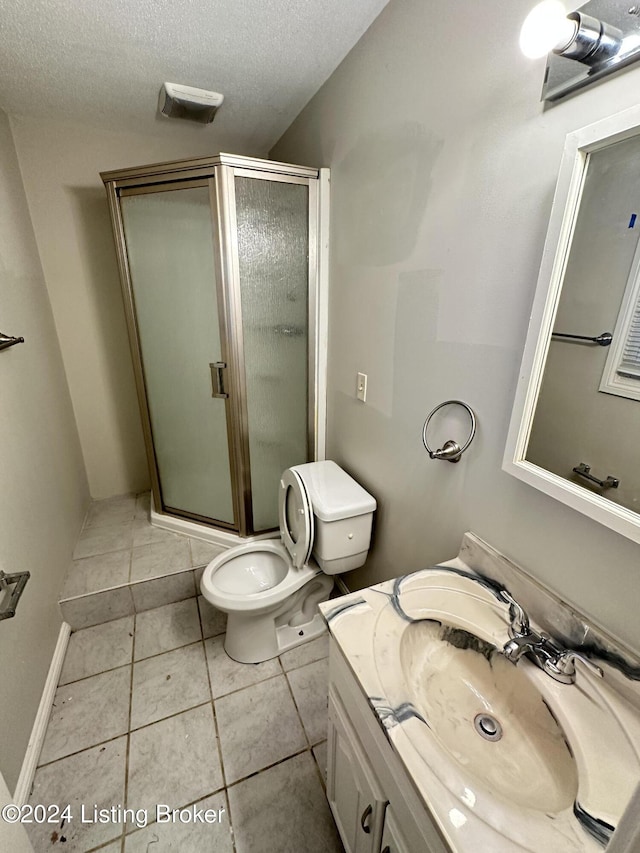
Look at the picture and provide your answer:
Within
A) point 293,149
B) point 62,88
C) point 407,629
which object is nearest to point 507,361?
point 407,629

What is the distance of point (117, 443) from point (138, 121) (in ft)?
5.86

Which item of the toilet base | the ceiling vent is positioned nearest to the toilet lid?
the toilet base

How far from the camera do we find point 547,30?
1.93 ft

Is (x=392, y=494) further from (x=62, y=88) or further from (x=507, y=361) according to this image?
(x=62, y=88)

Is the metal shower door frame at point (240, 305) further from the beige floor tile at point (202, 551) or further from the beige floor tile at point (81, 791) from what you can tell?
the beige floor tile at point (81, 791)

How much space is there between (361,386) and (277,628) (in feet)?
3.63

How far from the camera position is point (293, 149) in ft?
6.12

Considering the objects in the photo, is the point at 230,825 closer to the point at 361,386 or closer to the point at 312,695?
the point at 312,695

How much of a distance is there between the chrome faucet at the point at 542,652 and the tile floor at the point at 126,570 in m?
1.52

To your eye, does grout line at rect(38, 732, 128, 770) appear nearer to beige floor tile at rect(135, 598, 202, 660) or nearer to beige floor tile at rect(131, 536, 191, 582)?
beige floor tile at rect(135, 598, 202, 660)

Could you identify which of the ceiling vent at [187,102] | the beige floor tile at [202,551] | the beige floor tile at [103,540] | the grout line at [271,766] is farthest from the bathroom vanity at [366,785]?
the ceiling vent at [187,102]

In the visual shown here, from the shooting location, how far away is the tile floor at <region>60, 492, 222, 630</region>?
170cm

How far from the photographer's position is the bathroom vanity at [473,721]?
1.70ft

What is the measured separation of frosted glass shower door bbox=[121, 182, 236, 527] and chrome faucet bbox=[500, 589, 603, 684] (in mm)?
1511
